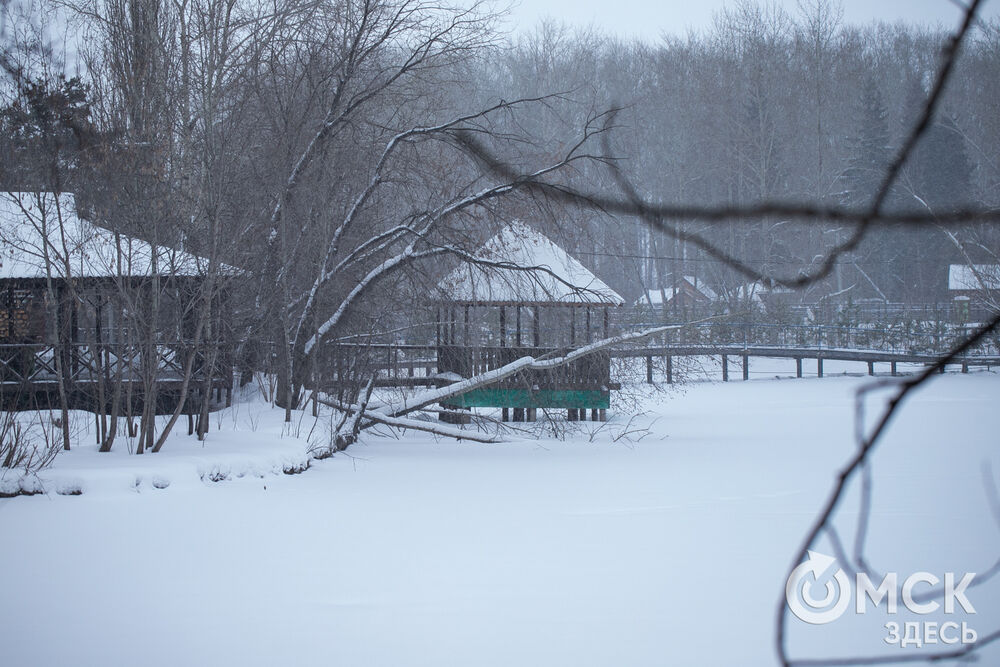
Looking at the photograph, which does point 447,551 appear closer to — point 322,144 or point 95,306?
point 95,306

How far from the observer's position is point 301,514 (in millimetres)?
9055

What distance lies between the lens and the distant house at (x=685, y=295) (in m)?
36.2

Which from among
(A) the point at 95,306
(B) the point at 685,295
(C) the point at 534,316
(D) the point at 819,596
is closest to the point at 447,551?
(D) the point at 819,596

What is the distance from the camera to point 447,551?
770 cm

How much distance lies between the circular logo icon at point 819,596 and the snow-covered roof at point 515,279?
24.5 feet

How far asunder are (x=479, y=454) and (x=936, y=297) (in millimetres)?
25845

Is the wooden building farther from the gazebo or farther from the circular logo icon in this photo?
the circular logo icon

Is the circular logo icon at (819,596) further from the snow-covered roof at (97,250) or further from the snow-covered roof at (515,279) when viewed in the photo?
the snow-covered roof at (97,250)

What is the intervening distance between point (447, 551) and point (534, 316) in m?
8.88

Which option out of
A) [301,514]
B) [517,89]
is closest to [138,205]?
[301,514]

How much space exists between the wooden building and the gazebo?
13.6 feet

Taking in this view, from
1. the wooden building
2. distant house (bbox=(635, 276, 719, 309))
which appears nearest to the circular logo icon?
the wooden building

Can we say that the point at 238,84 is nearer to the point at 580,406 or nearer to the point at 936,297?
the point at 580,406

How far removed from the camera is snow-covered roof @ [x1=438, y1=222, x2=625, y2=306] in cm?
1399
